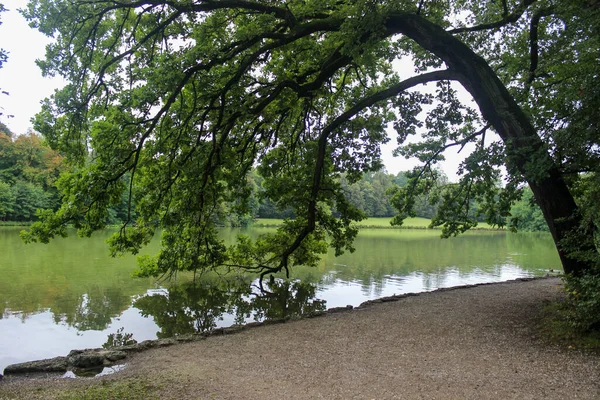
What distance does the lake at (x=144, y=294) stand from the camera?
8.12 m

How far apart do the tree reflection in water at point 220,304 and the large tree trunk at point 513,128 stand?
16.2 ft

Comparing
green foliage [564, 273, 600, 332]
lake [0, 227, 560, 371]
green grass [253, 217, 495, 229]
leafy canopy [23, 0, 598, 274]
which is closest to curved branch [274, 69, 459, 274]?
leafy canopy [23, 0, 598, 274]

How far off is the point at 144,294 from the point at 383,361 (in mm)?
8348

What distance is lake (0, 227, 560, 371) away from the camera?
Answer: 8.12 metres

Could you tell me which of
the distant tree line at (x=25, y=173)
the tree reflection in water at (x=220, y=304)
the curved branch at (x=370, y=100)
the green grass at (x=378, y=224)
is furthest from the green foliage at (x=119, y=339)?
the green grass at (x=378, y=224)

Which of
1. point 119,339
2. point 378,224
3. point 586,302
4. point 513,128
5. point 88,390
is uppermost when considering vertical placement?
point 513,128

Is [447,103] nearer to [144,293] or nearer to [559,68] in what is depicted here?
[559,68]

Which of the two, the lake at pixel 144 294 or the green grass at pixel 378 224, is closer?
the lake at pixel 144 294

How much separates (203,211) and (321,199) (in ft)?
9.62

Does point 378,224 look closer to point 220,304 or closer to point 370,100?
point 220,304

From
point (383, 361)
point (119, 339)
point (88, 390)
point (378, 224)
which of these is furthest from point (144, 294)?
point (378, 224)

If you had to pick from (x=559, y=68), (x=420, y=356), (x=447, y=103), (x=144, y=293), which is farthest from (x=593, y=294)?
(x=144, y=293)

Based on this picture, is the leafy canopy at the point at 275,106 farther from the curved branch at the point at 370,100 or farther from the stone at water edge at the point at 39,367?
the stone at water edge at the point at 39,367

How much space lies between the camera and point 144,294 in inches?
452
